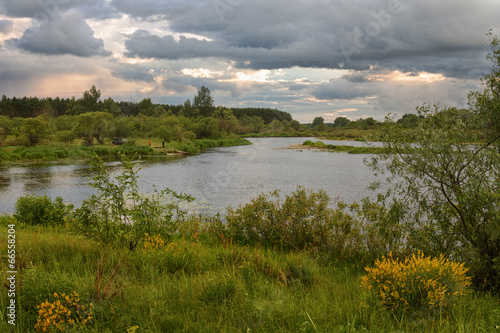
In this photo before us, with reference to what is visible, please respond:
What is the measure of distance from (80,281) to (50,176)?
95.4 ft

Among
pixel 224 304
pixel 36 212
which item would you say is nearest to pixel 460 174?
pixel 224 304

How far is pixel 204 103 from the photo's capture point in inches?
5226

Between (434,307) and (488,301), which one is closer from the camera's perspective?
(434,307)

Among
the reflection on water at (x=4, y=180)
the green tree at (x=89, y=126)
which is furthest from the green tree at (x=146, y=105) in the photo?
the reflection on water at (x=4, y=180)

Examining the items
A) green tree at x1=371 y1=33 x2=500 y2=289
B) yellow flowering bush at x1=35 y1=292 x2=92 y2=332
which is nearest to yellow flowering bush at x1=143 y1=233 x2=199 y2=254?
yellow flowering bush at x1=35 y1=292 x2=92 y2=332

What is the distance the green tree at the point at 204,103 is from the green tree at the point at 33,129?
83580mm

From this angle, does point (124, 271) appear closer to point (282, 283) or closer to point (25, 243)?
point (282, 283)

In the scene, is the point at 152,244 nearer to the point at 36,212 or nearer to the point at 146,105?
A: the point at 36,212

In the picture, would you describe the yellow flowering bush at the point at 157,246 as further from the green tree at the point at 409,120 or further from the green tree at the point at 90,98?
the green tree at the point at 90,98

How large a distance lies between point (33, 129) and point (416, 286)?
54.0 metres

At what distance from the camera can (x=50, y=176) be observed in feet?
97.0

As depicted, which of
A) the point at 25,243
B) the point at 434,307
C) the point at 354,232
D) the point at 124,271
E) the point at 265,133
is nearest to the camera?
the point at 434,307

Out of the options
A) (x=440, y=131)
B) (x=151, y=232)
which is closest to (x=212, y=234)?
(x=151, y=232)

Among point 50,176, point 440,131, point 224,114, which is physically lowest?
point 50,176
